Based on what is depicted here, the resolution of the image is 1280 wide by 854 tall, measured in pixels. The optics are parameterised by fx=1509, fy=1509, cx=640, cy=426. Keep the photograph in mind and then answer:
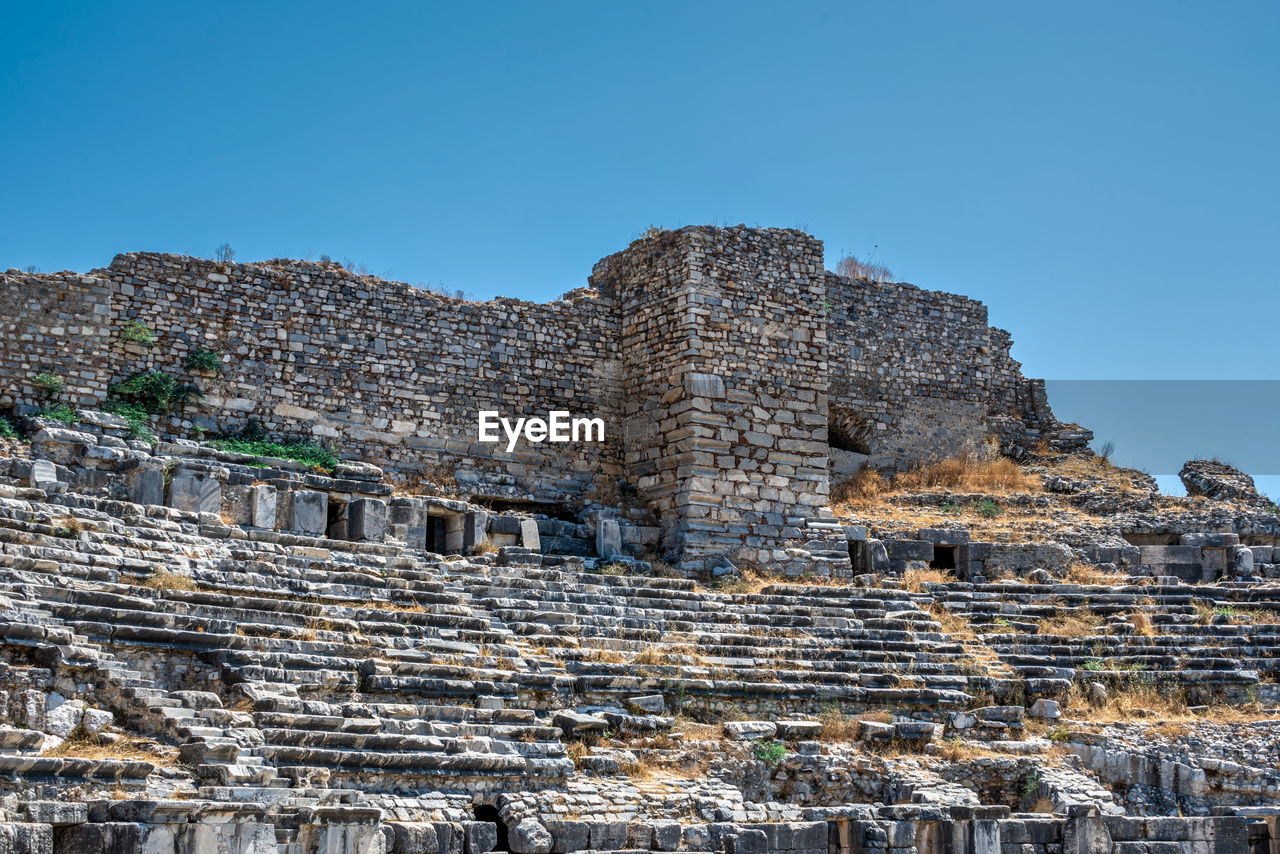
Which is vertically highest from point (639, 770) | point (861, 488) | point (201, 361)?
point (201, 361)

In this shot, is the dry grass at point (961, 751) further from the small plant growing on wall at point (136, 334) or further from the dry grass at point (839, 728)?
the small plant growing on wall at point (136, 334)

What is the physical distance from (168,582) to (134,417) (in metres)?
4.85

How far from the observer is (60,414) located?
16609 mm

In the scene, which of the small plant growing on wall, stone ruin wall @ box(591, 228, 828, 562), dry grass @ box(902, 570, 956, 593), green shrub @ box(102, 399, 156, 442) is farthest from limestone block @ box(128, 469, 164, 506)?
dry grass @ box(902, 570, 956, 593)

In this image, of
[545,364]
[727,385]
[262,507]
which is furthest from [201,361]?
[727,385]

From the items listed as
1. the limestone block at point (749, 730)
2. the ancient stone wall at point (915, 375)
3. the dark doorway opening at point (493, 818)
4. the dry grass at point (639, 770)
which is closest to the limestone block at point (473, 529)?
the limestone block at point (749, 730)

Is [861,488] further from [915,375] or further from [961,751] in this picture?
[961,751]

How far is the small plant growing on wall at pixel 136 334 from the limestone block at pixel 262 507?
2.94 meters

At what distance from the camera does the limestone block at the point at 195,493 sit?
1543 centimetres

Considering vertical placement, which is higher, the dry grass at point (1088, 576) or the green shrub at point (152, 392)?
the green shrub at point (152, 392)

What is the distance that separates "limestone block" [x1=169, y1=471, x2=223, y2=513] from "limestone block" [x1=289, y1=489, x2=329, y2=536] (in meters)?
0.83

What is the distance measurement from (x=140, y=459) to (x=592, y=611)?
16.1 feet

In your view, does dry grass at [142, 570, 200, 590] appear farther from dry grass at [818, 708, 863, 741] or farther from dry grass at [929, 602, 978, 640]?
dry grass at [929, 602, 978, 640]

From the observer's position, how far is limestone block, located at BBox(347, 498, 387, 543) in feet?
54.3
